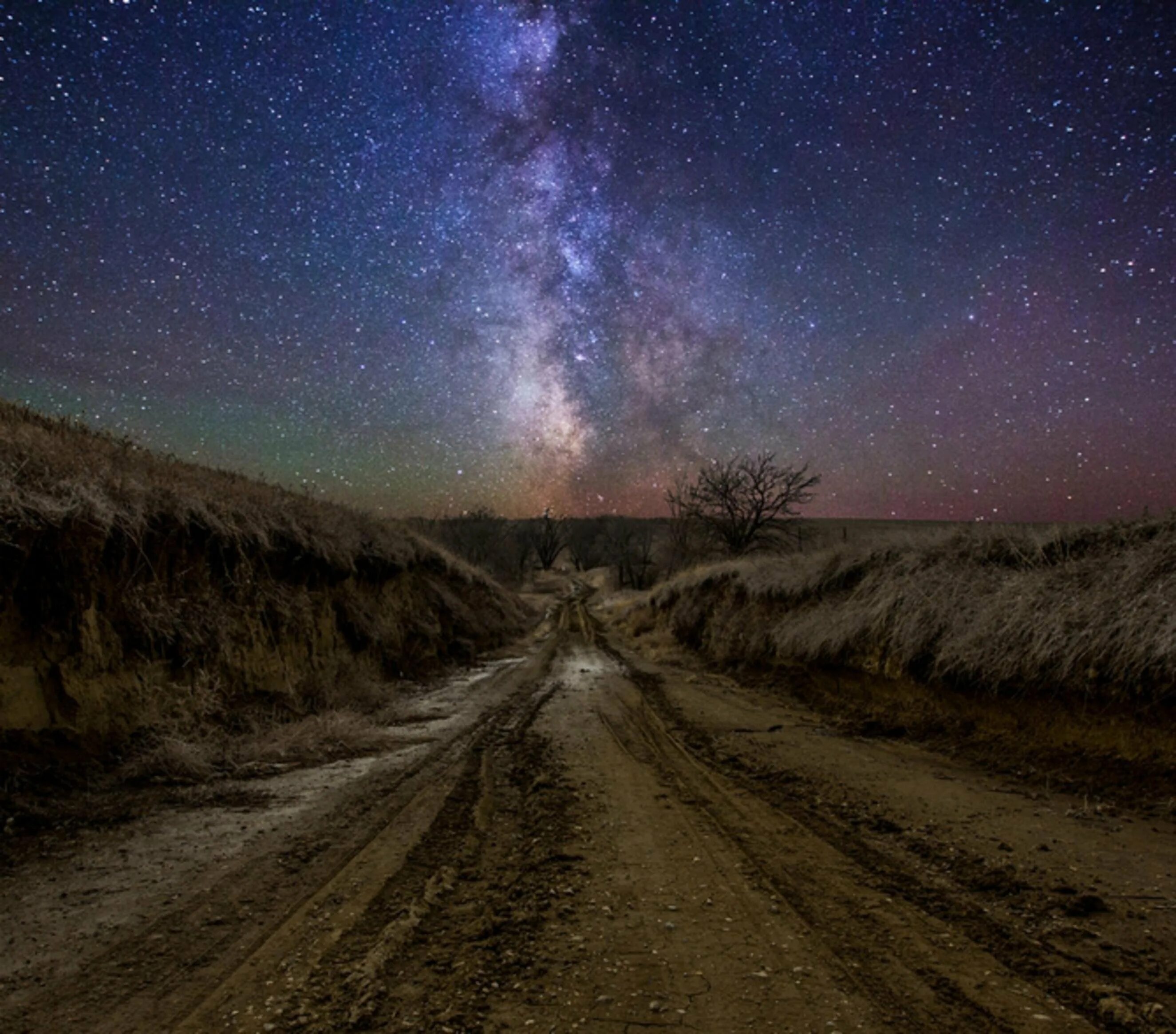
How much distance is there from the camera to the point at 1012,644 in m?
7.18

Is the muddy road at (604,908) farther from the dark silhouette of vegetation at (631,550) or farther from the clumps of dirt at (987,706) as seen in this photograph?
the dark silhouette of vegetation at (631,550)

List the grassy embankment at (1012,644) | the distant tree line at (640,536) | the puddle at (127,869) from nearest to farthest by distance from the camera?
1. the puddle at (127,869)
2. the grassy embankment at (1012,644)
3. the distant tree line at (640,536)

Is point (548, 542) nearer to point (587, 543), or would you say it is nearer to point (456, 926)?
point (587, 543)

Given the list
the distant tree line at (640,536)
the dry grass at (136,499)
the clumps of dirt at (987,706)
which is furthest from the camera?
the distant tree line at (640,536)

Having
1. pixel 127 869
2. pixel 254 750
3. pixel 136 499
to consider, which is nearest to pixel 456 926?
pixel 127 869

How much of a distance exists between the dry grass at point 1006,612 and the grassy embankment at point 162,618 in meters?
7.43

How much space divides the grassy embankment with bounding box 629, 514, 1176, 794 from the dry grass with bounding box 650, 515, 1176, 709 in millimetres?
16

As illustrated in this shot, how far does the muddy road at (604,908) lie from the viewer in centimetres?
263

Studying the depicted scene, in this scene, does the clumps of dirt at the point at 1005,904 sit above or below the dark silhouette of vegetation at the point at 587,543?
below

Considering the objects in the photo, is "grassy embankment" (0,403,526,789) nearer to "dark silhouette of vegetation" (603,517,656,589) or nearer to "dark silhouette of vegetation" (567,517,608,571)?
"dark silhouette of vegetation" (603,517,656,589)

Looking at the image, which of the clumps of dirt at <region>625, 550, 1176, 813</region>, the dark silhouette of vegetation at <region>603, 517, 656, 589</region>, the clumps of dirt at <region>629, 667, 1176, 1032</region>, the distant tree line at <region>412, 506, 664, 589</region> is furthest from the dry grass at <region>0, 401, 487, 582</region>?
the dark silhouette of vegetation at <region>603, 517, 656, 589</region>

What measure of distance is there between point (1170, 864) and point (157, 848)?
22.5 feet

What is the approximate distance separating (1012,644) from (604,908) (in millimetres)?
6069

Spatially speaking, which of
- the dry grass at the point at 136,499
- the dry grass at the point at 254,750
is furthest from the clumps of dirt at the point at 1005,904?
the dry grass at the point at 136,499
